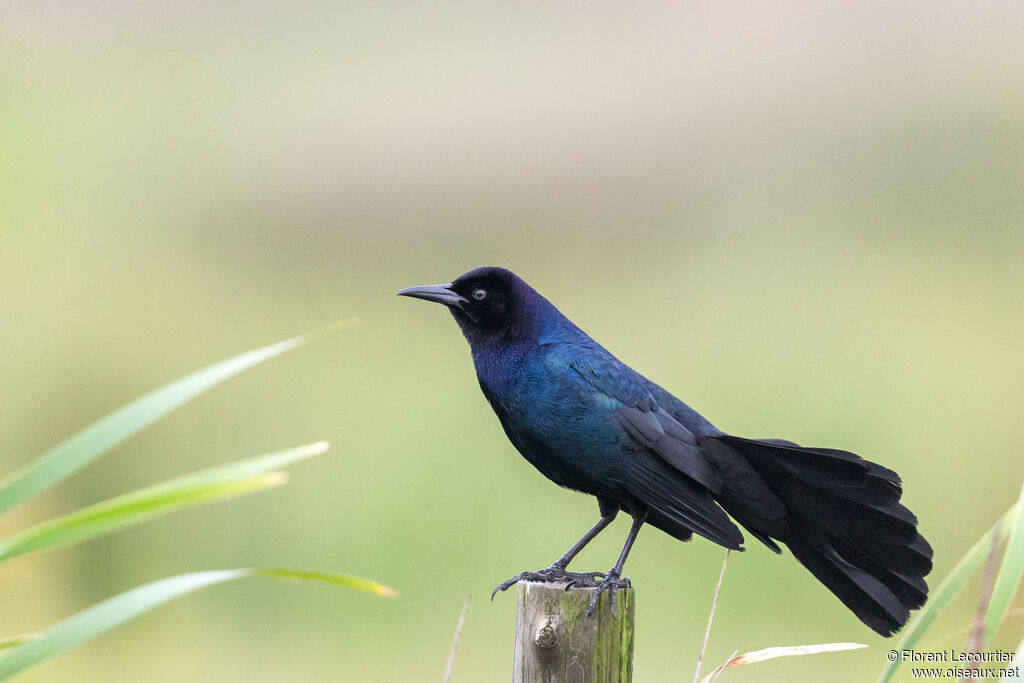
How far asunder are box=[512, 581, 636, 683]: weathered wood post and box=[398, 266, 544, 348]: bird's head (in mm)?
1124

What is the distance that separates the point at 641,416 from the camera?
3.41m

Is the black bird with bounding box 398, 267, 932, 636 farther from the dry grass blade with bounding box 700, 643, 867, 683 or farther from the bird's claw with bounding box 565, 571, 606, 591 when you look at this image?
the dry grass blade with bounding box 700, 643, 867, 683

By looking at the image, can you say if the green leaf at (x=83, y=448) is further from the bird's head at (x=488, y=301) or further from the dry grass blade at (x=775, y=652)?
the bird's head at (x=488, y=301)

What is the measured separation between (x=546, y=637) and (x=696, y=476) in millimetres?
842

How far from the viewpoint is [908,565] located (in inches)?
126

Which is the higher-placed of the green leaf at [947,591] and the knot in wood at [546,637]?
the green leaf at [947,591]

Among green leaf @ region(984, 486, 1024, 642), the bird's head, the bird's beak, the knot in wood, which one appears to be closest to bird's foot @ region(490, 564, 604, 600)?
the knot in wood

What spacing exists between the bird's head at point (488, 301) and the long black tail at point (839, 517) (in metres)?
0.81

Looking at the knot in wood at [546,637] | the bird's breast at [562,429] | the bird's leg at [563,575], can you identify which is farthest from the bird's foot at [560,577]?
the bird's breast at [562,429]

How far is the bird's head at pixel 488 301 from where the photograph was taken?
370 cm

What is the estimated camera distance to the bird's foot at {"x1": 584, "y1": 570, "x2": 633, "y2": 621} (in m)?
2.74

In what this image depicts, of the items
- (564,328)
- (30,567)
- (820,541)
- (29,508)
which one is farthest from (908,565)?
(30,567)

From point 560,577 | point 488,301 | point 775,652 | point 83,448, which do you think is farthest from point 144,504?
point 488,301

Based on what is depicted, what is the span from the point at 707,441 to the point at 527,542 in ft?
20.7
